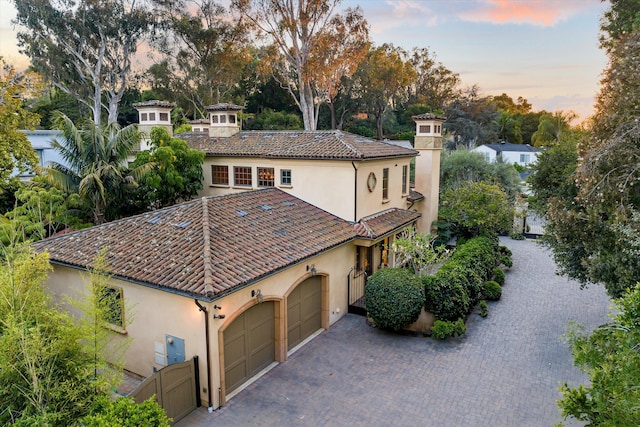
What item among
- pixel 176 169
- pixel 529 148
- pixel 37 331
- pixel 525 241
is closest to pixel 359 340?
pixel 37 331

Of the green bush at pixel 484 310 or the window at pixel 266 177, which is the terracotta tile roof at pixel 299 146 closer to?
the window at pixel 266 177

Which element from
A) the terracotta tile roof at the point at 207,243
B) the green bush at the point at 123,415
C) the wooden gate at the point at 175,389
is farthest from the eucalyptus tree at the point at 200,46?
the green bush at the point at 123,415

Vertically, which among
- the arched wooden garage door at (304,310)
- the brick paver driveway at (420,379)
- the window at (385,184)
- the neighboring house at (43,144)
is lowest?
the brick paver driveway at (420,379)

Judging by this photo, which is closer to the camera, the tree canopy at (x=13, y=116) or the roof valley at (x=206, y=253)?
the roof valley at (x=206, y=253)

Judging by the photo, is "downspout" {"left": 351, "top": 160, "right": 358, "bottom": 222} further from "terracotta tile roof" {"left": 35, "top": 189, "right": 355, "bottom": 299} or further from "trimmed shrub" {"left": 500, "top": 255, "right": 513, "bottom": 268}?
"trimmed shrub" {"left": 500, "top": 255, "right": 513, "bottom": 268}

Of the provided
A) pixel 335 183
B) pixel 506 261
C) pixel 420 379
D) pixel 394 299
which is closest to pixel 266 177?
pixel 335 183

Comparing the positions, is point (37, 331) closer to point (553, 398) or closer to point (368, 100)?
point (553, 398)
